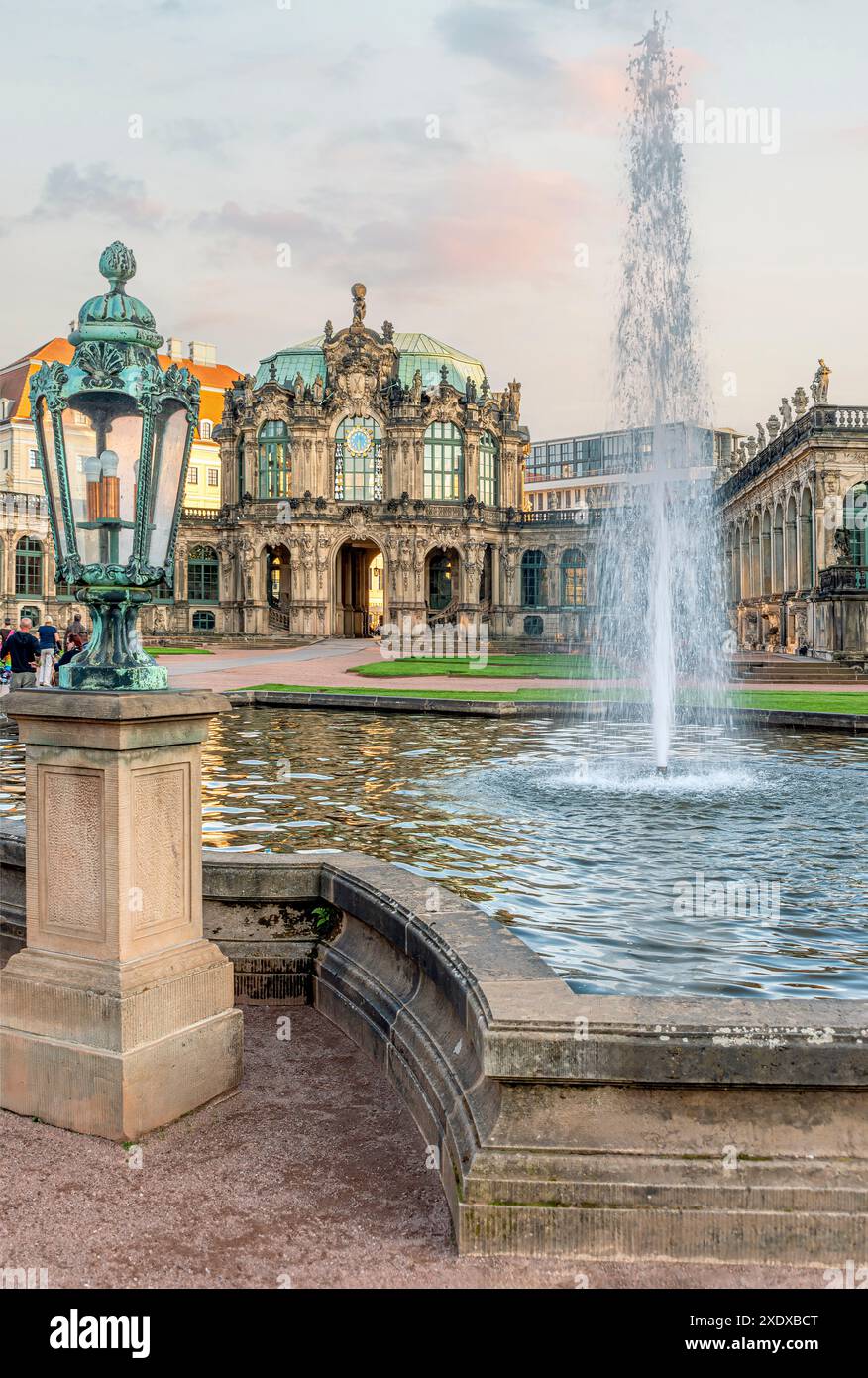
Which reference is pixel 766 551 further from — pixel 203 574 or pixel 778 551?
pixel 203 574

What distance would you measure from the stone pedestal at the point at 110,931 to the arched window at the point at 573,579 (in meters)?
68.5

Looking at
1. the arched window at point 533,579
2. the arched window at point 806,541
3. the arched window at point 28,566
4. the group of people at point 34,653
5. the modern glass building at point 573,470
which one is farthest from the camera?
Answer: the modern glass building at point 573,470

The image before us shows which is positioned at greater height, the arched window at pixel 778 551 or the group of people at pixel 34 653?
the arched window at pixel 778 551

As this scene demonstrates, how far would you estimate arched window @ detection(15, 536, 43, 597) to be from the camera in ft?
229

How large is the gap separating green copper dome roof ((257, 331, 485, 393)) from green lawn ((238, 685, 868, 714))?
47901mm

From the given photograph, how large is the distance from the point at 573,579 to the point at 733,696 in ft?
157

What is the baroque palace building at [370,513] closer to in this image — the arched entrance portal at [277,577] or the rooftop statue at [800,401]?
the arched entrance portal at [277,577]

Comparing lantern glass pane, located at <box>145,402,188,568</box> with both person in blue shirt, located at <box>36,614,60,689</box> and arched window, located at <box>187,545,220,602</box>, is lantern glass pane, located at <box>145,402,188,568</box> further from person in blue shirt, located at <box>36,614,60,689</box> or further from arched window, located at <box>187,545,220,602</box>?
arched window, located at <box>187,545,220,602</box>

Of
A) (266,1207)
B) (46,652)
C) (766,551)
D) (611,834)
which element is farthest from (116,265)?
(766,551)

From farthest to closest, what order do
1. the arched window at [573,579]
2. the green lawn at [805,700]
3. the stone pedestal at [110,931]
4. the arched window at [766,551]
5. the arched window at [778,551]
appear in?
1. the arched window at [573,579]
2. the arched window at [766,551]
3. the arched window at [778,551]
4. the green lawn at [805,700]
5. the stone pedestal at [110,931]

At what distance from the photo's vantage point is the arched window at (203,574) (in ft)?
237

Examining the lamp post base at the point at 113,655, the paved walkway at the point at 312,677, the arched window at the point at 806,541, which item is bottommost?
the paved walkway at the point at 312,677

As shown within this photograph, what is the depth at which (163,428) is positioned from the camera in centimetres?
523

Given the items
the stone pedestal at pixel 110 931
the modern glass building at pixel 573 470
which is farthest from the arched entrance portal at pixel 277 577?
the stone pedestal at pixel 110 931
